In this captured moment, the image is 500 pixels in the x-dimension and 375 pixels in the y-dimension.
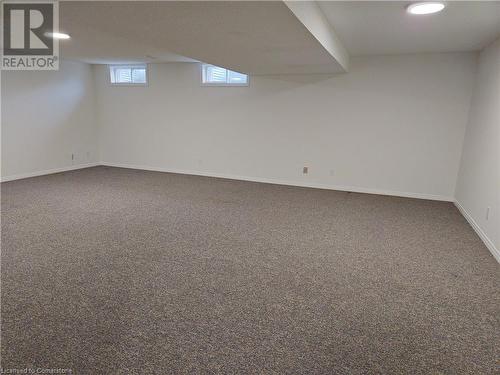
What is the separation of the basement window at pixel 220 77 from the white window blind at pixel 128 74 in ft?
4.68

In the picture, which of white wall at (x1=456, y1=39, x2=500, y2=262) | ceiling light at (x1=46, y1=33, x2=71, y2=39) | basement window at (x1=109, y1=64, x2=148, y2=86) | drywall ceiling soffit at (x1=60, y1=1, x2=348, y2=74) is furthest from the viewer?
basement window at (x1=109, y1=64, x2=148, y2=86)

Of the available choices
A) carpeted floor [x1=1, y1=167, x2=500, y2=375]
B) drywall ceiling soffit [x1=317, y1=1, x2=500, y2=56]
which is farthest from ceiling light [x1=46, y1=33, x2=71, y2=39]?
drywall ceiling soffit [x1=317, y1=1, x2=500, y2=56]

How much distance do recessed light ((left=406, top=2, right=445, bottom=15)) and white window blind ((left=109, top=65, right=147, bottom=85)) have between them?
17.9ft

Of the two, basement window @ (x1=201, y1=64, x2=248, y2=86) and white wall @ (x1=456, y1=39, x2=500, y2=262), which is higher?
basement window @ (x1=201, y1=64, x2=248, y2=86)

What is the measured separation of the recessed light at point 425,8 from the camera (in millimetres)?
2516

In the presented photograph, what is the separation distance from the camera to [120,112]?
700 cm

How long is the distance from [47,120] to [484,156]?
7.30 meters

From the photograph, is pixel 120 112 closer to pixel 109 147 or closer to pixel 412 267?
pixel 109 147

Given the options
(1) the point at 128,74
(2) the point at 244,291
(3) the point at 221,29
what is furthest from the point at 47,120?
(2) the point at 244,291

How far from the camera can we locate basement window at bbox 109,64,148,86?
6.71 meters

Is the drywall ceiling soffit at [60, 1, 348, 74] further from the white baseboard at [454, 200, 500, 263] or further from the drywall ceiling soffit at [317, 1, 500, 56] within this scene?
→ the white baseboard at [454, 200, 500, 263]

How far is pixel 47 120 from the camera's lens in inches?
244

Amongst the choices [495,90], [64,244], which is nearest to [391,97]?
[495,90]

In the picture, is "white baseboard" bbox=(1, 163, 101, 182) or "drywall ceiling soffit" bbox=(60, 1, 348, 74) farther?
"white baseboard" bbox=(1, 163, 101, 182)
